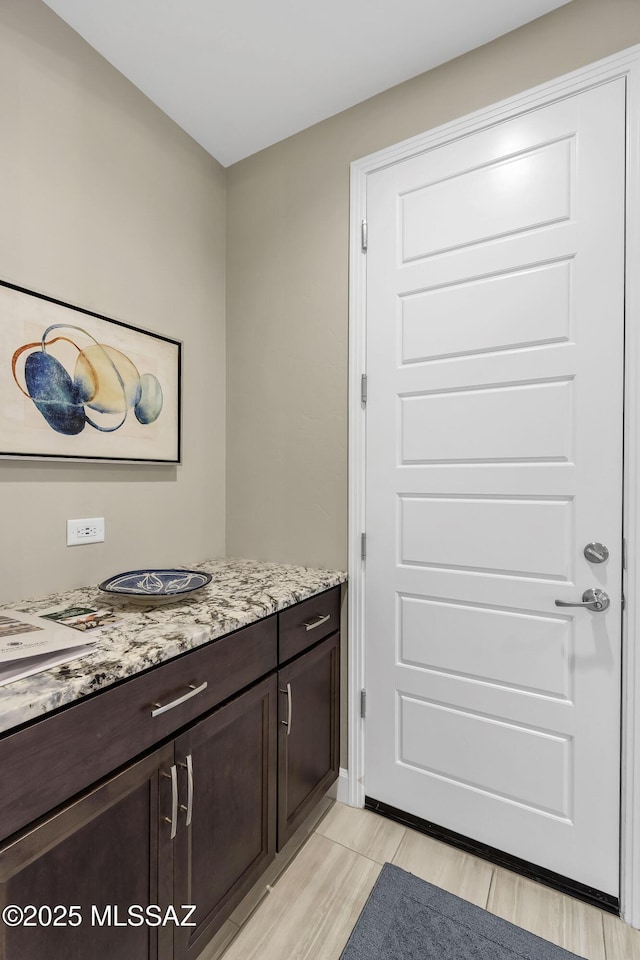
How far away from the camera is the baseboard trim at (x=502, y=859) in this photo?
4.54 ft

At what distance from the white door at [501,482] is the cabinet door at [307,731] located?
15 cm

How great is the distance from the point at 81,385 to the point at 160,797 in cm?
123

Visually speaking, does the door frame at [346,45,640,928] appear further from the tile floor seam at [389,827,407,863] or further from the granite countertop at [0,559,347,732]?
the granite countertop at [0,559,347,732]

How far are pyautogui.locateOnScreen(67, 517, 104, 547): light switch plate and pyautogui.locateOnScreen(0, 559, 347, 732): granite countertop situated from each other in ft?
0.54

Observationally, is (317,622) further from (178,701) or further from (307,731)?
(178,701)

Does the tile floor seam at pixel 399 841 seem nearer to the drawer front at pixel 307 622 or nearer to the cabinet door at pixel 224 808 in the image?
the cabinet door at pixel 224 808

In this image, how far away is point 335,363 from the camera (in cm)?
187

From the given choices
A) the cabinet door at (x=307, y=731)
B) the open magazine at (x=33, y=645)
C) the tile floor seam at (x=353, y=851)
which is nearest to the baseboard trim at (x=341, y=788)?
the cabinet door at (x=307, y=731)

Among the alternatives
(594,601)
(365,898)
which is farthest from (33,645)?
(594,601)

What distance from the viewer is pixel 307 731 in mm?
1616

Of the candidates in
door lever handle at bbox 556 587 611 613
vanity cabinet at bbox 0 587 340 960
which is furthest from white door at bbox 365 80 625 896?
vanity cabinet at bbox 0 587 340 960

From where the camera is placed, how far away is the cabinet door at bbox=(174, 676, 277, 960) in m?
1.10

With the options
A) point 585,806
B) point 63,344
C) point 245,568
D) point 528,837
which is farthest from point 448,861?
point 63,344

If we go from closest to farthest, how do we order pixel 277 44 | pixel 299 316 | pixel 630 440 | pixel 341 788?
pixel 630 440, pixel 277 44, pixel 341 788, pixel 299 316
